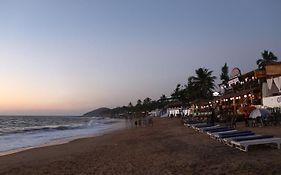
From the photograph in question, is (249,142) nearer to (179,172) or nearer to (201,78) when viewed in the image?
(179,172)

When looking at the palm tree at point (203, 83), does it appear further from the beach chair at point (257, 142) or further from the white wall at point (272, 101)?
the beach chair at point (257, 142)

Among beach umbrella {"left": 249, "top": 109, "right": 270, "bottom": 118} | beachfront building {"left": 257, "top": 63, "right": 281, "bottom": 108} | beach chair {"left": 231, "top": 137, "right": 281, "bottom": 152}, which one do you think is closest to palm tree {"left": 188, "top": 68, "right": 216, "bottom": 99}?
beachfront building {"left": 257, "top": 63, "right": 281, "bottom": 108}

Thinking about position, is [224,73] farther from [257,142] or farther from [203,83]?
[257,142]

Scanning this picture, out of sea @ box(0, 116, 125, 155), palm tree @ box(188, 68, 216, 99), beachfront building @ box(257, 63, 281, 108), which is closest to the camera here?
sea @ box(0, 116, 125, 155)

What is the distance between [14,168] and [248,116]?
1986 centimetres

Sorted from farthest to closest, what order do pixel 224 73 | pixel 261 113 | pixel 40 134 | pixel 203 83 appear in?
pixel 224 73
pixel 203 83
pixel 40 134
pixel 261 113

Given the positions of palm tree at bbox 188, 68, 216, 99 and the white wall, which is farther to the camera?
palm tree at bbox 188, 68, 216, 99

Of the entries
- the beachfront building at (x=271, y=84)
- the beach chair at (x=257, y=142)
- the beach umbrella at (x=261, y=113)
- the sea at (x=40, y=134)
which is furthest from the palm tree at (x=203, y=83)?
the beach chair at (x=257, y=142)

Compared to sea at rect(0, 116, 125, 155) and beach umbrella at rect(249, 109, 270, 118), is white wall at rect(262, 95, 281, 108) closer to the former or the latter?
beach umbrella at rect(249, 109, 270, 118)

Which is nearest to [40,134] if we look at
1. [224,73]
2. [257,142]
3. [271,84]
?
[271,84]

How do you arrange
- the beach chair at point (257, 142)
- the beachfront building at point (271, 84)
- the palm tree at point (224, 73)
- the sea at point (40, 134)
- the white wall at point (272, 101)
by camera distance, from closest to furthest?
1. the beach chair at point (257, 142)
2. the sea at point (40, 134)
3. the white wall at point (272, 101)
4. the beachfront building at point (271, 84)
5. the palm tree at point (224, 73)

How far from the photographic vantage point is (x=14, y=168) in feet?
45.9

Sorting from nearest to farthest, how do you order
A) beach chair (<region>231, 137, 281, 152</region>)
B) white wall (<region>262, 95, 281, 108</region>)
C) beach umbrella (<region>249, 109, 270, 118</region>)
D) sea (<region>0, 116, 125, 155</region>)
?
1. beach chair (<region>231, 137, 281, 152</region>)
2. beach umbrella (<region>249, 109, 270, 118</region>)
3. sea (<region>0, 116, 125, 155</region>)
4. white wall (<region>262, 95, 281, 108</region>)

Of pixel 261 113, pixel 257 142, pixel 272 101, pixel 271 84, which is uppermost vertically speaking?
pixel 271 84
